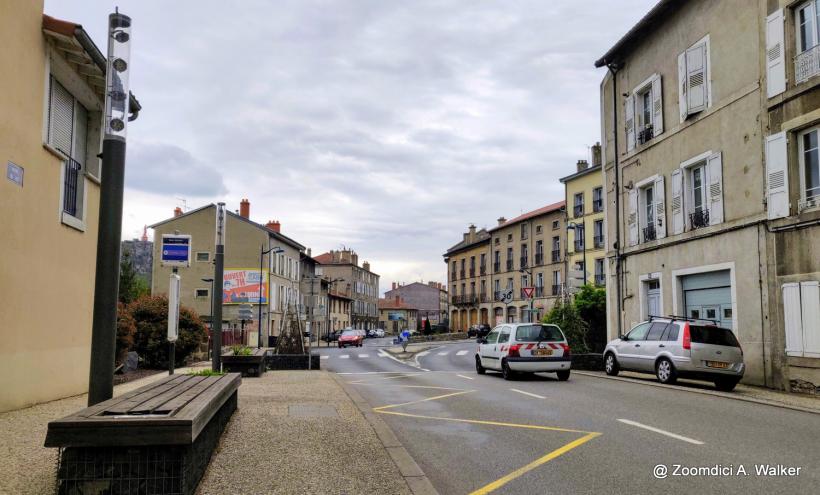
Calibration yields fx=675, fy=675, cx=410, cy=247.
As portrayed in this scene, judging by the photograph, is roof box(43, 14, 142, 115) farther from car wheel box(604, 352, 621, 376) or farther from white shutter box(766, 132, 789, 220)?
car wheel box(604, 352, 621, 376)

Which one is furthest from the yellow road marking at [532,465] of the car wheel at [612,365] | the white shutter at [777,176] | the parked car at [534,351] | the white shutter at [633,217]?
the white shutter at [633,217]

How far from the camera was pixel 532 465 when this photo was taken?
268 inches

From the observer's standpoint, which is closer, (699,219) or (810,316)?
(810,316)

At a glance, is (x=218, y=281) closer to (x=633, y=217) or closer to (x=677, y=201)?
(x=677, y=201)

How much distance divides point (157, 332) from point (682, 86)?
18.0m

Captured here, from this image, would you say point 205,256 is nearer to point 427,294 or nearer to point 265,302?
point 265,302

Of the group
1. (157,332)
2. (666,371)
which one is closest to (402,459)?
(666,371)

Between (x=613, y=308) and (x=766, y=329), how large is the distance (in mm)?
8721

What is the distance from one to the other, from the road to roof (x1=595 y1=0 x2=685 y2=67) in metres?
12.5

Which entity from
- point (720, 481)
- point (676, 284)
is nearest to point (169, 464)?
point (720, 481)

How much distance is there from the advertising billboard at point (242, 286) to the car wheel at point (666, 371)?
149 feet

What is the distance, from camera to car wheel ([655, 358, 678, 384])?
15.6m

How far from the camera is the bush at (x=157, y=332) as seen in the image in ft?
71.6

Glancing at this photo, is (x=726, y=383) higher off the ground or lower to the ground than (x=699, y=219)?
lower
